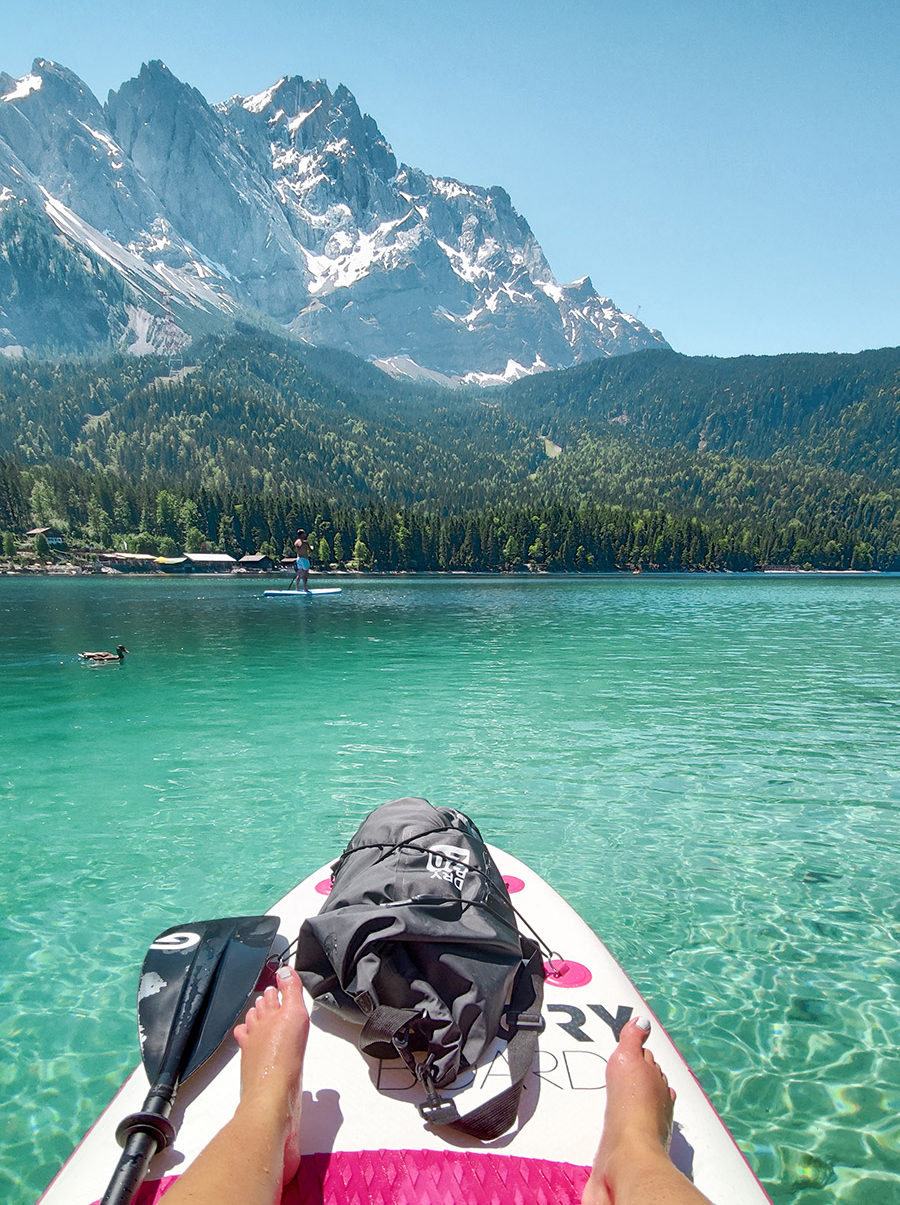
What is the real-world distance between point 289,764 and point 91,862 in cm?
528

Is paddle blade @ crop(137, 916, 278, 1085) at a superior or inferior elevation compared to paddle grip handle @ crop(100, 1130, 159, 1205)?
inferior

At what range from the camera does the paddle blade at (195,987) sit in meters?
4.44

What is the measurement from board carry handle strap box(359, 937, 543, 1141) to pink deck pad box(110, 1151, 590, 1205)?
0.15 metres

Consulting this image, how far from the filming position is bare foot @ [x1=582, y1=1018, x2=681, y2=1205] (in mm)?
3316

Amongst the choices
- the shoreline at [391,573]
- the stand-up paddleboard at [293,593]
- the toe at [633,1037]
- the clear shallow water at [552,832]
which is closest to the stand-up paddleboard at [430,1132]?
the toe at [633,1037]

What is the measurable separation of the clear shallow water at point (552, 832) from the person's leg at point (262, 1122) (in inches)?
86.4

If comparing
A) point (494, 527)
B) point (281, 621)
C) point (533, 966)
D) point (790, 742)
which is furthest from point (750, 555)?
point (533, 966)

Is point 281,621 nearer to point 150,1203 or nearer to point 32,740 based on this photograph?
Answer: point 32,740

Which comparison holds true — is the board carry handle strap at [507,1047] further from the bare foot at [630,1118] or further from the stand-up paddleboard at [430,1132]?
the bare foot at [630,1118]

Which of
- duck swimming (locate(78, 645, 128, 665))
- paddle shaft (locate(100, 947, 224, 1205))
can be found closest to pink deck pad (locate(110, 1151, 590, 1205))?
paddle shaft (locate(100, 947, 224, 1205))

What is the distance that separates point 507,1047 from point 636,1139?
1.05m

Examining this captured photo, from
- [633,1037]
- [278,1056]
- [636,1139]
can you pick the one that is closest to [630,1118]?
[636,1139]

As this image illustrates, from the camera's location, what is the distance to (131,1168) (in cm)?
344

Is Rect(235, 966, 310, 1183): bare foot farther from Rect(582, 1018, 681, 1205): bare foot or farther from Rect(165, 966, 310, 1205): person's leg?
Rect(582, 1018, 681, 1205): bare foot
